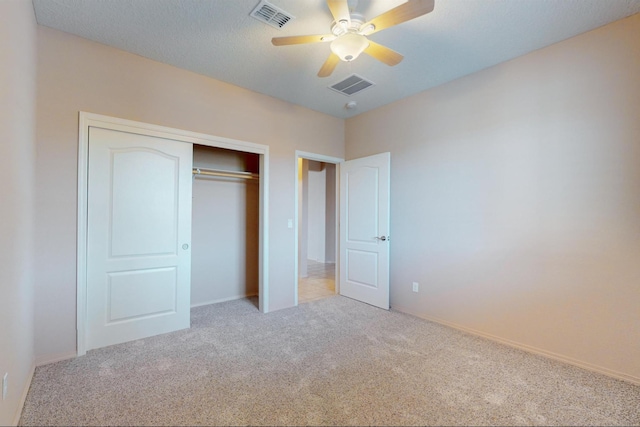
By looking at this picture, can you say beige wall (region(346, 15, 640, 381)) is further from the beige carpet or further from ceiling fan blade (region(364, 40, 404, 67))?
ceiling fan blade (region(364, 40, 404, 67))

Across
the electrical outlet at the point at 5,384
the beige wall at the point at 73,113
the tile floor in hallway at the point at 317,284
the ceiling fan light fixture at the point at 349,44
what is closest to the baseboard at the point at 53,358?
the beige wall at the point at 73,113

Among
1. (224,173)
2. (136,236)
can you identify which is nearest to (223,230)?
(224,173)

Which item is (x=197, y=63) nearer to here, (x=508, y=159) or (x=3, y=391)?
(x=3, y=391)

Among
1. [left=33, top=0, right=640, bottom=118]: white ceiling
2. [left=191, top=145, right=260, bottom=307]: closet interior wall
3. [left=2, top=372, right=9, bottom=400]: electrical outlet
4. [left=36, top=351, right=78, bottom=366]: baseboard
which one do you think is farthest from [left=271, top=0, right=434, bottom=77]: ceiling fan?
[left=36, top=351, right=78, bottom=366]: baseboard

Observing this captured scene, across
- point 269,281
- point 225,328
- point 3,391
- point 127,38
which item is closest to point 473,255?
point 269,281

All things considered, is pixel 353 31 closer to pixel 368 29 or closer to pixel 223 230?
pixel 368 29

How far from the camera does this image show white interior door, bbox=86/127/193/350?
252 cm

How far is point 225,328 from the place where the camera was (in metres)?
3.02

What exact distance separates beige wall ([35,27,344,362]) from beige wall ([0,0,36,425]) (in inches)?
5.7

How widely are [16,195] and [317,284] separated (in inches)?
162

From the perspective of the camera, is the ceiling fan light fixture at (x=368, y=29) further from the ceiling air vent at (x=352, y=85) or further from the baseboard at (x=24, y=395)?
the baseboard at (x=24, y=395)

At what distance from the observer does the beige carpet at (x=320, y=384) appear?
5.58 feet

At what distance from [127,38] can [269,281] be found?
2.90m

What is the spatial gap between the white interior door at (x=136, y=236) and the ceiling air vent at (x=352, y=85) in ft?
6.30
